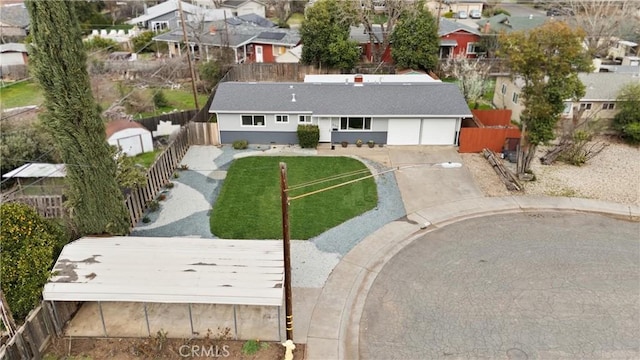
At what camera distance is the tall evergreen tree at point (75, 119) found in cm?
1443

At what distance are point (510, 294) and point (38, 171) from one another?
2286cm

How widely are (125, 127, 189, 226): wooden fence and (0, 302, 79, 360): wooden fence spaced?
→ 6066 mm

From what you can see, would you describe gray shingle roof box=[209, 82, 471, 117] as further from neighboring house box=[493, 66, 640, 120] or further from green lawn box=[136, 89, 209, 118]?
green lawn box=[136, 89, 209, 118]

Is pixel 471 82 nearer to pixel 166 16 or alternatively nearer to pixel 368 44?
pixel 368 44

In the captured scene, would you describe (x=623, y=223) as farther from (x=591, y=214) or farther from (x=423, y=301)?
(x=423, y=301)

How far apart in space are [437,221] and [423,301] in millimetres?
5889

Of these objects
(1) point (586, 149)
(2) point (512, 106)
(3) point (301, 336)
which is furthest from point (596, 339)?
(2) point (512, 106)

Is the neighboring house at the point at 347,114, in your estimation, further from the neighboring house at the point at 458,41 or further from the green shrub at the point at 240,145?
the neighboring house at the point at 458,41

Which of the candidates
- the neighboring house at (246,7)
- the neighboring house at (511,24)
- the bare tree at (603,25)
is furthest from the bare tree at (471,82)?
the neighboring house at (246,7)

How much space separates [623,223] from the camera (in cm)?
2152

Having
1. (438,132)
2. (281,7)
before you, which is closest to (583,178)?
(438,132)

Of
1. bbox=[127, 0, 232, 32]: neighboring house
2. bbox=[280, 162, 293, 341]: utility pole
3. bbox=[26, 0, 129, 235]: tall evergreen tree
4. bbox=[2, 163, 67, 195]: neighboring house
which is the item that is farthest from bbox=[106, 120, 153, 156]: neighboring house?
bbox=[127, 0, 232, 32]: neighboring house

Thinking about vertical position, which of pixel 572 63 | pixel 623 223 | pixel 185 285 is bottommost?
pixel 623 223

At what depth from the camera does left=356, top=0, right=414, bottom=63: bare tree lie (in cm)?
4278
